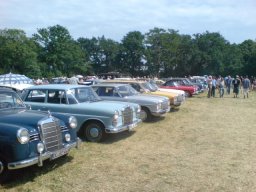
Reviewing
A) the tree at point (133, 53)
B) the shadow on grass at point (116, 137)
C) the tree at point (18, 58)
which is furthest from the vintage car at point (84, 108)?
the tree at point (133, 53)

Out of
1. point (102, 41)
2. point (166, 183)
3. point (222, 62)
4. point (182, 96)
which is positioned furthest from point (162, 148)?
point (102, 41)

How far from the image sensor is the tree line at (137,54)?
84.2m

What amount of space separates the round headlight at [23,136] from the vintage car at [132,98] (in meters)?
7.27

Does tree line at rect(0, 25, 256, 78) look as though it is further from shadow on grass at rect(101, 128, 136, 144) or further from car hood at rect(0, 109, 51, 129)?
car hood at rect(0, 109, 51, 129)

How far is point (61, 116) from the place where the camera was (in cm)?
903

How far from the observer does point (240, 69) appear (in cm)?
7981

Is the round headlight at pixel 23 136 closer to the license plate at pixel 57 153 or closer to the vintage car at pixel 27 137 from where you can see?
the vintage car at pixel 27 137

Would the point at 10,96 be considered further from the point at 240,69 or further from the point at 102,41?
the point at 102,41

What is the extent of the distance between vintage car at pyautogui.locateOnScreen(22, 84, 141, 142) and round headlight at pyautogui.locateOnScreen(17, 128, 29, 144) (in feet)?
13.1

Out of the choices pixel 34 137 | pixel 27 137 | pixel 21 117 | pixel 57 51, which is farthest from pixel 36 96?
pixel 57 51

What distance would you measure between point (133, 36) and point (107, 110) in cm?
9915

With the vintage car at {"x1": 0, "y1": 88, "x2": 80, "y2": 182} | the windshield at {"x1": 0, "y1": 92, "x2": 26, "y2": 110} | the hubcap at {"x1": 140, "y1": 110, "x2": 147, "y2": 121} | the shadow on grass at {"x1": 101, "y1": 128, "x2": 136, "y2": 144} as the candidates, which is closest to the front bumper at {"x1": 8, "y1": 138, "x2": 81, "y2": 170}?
the vintage car at {"x1": 0, "y1": 88, "x2": 80, "y2": 182}

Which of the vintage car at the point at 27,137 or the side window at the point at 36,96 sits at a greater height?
the side window at the point at 36,96

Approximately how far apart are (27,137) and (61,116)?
6.18ft
